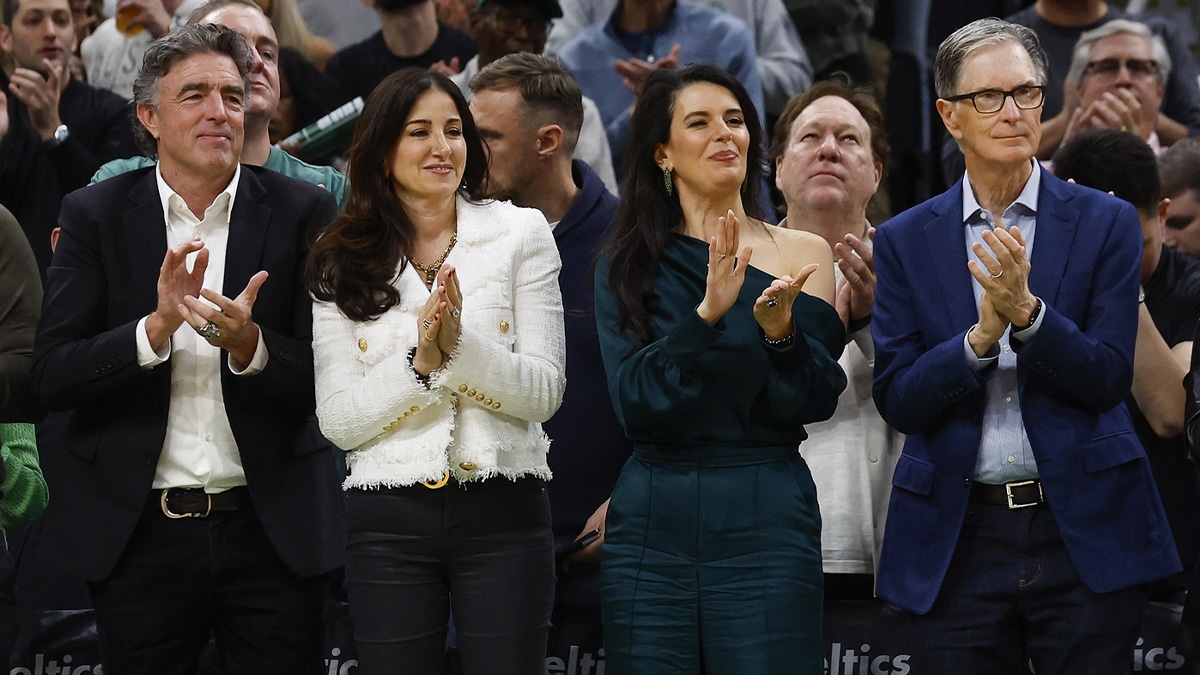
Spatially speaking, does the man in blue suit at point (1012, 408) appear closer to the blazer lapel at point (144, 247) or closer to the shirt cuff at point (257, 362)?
the shirt cuff at point (257, 362)

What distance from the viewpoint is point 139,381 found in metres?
3.53

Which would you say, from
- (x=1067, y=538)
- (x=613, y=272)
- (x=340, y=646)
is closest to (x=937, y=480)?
(x=1067, y=538)

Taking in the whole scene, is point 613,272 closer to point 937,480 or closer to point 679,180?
point 679,180

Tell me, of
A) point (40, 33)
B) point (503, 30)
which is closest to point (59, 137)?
point (40, 33)

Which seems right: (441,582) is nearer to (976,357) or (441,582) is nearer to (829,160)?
(976,357)

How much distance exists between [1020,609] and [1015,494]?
0.25m

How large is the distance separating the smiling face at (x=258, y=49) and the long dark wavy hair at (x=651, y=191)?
1.33m

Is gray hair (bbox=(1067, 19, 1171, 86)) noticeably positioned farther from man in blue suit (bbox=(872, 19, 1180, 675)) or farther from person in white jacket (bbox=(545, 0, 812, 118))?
man in blue suit (bbox=(872, 19, 1180, 675))

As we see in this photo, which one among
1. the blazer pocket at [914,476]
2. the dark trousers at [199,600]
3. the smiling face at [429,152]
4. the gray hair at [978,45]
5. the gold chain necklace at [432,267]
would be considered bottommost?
the dark trousers at [199,600]

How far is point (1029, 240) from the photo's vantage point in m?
3.46

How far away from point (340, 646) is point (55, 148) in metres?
2.21

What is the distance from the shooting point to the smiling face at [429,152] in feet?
11.3

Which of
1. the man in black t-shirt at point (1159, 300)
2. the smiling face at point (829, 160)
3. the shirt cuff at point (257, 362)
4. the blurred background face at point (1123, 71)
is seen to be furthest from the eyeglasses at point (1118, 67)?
the shirt cuff at point (257, 362)

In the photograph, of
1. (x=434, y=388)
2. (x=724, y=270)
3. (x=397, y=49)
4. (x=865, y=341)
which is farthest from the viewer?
(x=397, y=49)
